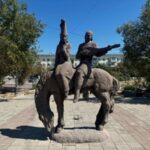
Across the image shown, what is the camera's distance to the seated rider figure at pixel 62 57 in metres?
9.02

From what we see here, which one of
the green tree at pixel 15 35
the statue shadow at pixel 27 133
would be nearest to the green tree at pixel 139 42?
the green tree at pixel 15 35

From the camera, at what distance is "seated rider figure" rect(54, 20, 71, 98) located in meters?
9.02

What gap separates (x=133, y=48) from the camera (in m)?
24.9

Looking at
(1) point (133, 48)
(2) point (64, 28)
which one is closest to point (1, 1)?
(1) point (133, 48)

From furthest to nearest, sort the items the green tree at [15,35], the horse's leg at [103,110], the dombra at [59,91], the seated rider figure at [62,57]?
the green tree at [15,35] < the horse's leg at [103,110] < the dombra at [59,91] < the seated rider figure at [62,57]

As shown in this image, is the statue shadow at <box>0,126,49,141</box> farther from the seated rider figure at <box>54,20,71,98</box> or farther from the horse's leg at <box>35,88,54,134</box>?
the seated rider figure at <box>54,20,71,98</box>

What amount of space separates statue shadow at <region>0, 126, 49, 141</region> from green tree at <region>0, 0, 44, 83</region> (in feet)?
41.0

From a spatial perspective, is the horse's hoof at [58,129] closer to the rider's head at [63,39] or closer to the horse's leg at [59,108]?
the horse's leg at [59,108]

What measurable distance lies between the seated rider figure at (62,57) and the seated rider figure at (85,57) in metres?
0.31

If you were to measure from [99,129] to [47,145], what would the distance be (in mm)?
1643

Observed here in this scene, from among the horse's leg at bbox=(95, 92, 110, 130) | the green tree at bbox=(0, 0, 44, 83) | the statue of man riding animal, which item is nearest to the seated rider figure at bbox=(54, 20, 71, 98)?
the statue of man riding animal

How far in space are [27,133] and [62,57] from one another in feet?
8.25

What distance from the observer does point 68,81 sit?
913 cm

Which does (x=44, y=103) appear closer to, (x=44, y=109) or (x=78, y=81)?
(x=44, y=109)
